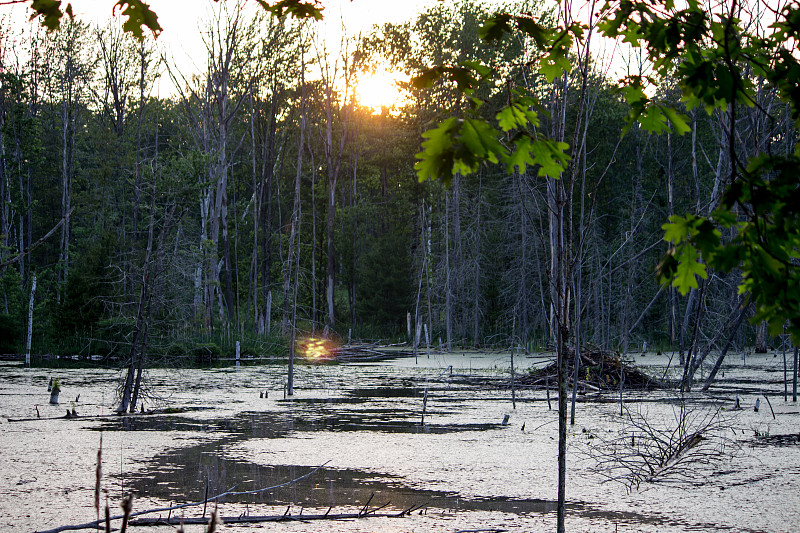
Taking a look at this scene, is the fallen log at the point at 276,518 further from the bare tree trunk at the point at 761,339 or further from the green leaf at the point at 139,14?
the bare tree trunk at the point at 761,339

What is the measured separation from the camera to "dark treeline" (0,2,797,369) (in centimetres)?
2375

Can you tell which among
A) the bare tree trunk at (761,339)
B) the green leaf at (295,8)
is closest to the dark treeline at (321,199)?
the bare tree trunk at (761,339)

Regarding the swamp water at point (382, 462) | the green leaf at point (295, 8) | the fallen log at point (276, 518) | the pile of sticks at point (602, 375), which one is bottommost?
the swamp water at point (382, 462)

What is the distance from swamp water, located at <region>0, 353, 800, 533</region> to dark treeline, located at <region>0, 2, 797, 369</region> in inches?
397

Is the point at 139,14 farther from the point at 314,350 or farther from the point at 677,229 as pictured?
the point at 314,350

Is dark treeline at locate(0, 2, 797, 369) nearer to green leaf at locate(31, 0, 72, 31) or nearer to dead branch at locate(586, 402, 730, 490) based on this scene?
dead branch at locate(586, 402, 730, 490)

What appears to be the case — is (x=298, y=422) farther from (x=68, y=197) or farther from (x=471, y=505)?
(x=68, y=197)

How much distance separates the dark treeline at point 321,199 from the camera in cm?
2375

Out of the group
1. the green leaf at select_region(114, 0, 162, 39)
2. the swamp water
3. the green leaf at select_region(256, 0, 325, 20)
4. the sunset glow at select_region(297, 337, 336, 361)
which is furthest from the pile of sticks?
the green leaf at select_region(114, 0, 162, 39)

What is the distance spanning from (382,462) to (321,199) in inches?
1335

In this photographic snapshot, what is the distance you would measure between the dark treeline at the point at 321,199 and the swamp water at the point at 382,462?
33.1 ft

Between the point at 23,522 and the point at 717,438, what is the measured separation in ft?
21.3

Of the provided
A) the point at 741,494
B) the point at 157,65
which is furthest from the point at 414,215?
the point at 741,494

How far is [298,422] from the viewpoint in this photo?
984 cm
